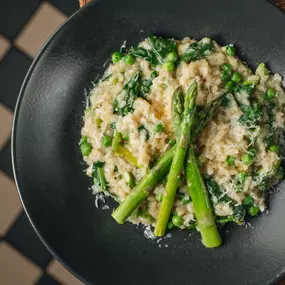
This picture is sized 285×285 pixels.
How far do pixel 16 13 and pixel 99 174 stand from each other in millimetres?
2727

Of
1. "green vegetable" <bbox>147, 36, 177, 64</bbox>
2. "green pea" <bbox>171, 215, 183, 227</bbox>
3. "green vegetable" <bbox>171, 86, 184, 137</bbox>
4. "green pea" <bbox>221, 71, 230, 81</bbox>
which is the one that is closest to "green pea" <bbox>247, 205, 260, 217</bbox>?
"green pea" <bbox>171, 215, 183, 227</bbox>

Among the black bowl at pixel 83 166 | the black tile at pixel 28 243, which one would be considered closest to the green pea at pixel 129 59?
the black bowl at pixel 83 166

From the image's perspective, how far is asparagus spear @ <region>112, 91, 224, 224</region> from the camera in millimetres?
4902

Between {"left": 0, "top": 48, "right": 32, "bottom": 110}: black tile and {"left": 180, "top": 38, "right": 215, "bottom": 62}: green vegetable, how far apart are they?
242 cm

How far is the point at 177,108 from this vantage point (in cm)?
484

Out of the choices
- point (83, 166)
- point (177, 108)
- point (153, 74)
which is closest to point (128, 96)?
point (153, 74)

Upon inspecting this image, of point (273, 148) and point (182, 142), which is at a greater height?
point (273, 148)

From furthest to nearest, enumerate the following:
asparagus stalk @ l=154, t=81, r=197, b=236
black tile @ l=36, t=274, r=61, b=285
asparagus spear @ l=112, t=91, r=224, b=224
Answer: black tile @ l=36, t=274, r=61, b=285, asparagus spear @ l=112, t=91, r=224, b=224, asparagus stalk @ l=154, t=81, r=197, b=236

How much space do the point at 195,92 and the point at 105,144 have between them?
43.9 inches

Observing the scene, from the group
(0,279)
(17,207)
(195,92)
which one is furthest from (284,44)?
(0,279)

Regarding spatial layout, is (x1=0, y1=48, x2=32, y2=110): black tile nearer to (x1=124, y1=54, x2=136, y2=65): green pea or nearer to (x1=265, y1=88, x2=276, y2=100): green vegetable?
(x1=124, y1=54, x2=136, y2=65): green pea

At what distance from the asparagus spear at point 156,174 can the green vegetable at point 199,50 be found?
1.76 ft

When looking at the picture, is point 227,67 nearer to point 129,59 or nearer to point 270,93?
point 270,93

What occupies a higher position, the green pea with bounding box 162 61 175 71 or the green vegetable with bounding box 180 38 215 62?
the green vegetable with bounding box 180 38 215 62
